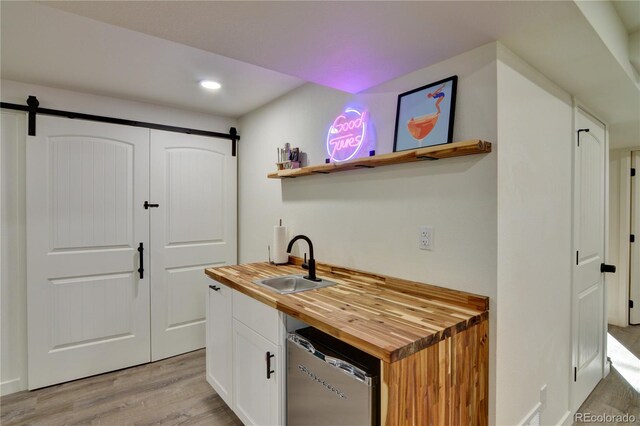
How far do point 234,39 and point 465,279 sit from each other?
1.54 meters

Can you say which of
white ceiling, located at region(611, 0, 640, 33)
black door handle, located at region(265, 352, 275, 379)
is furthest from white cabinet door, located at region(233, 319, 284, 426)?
white ceiling, located at region(611, 0, 640, 33)

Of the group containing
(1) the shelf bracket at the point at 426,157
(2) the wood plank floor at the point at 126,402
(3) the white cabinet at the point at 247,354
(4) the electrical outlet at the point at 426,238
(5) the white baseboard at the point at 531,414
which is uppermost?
(1) the shelf bracket at the point at 426,157

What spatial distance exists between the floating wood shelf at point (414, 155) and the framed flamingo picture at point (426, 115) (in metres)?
0.09

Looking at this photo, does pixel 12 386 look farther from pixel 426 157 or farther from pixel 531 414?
pixel 531 414

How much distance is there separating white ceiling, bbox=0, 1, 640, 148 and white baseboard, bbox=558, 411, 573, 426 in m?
2.02

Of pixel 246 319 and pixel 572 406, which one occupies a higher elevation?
pixel 246 319

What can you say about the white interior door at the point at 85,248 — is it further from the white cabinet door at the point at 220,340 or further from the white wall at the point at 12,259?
the white cabinet door at the point at 220,340

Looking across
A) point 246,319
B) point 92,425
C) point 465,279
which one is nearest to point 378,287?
point 465,279

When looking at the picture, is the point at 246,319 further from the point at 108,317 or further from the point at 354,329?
the point at 108,317

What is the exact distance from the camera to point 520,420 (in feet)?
5.15

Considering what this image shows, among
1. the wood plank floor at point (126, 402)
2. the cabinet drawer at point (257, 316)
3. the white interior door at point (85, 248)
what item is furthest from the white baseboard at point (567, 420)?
the white interior door at point (85, 248)

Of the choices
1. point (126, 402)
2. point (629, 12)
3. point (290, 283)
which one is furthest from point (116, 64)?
point (629, 12)

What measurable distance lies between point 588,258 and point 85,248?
153 inches

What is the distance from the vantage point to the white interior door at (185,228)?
2.95m
